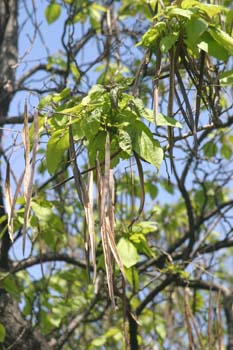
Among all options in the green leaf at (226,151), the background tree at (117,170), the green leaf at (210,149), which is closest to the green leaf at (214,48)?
the background tree at (117,170)

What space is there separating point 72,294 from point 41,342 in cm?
118

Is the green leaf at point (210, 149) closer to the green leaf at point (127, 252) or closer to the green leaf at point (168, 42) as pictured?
the green leaf at point (127, 252)

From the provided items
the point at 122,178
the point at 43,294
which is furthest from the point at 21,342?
the point at 122,178

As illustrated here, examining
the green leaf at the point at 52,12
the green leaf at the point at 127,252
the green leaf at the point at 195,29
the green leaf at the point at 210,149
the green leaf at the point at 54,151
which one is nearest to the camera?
the green leaf at the point at 195,29

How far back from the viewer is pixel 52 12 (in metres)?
2.98

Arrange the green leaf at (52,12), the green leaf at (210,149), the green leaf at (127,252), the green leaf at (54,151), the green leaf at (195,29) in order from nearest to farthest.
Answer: the green leaf at (195,29) < the green leaf at (54,151) < the green leaf at (127,252) < the green leaf at (210,149) < the green leaf at (52,12)

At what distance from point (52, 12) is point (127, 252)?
1.42 m

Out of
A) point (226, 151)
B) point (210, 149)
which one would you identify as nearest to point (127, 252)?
point (210, 149)

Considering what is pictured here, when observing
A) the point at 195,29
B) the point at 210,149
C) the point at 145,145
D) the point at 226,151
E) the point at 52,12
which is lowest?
the point at 145,145

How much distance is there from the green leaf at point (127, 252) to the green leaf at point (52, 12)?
1.34 m

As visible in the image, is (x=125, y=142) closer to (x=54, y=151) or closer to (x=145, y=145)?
(x=145, y=145)

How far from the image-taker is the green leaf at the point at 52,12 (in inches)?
117

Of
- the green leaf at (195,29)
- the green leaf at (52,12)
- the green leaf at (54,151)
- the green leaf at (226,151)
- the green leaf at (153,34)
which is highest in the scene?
the green leaf at (52,12)

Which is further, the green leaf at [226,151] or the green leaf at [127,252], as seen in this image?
the green leaf at [226,151]
